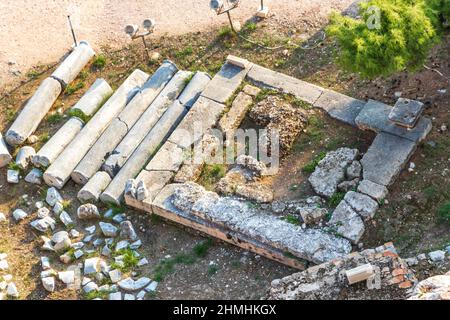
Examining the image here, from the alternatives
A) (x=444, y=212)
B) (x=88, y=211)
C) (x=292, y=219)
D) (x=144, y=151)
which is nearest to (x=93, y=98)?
(x=144, y=151)

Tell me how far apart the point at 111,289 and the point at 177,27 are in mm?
8317

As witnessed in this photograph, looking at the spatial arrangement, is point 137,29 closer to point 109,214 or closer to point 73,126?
point 73,126

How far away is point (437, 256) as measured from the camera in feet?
42.8

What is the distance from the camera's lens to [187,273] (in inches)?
572

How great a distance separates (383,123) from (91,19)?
362 inches

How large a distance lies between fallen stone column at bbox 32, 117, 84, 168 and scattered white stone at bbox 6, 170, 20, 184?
498 mm

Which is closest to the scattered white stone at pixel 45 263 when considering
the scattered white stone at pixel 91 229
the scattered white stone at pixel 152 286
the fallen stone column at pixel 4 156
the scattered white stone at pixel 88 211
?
the scattered white stone at pixel 91 229

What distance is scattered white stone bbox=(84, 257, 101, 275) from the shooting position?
48.2 feet

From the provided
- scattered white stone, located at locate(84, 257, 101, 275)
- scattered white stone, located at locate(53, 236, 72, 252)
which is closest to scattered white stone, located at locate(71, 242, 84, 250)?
scattered white stone, located at locate(53, 236, 72, 252)

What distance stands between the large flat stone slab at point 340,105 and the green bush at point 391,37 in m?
1.48

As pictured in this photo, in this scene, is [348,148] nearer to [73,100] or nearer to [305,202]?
[305,202]

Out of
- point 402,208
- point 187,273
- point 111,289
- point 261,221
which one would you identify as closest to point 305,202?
point 261,221

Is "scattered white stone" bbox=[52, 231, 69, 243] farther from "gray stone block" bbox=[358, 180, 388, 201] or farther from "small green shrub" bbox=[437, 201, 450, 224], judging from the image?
"small green shrub" bbox=[437, 201, 450, 224]

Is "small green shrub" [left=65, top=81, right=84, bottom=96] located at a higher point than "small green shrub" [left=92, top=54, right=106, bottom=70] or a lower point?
lower
